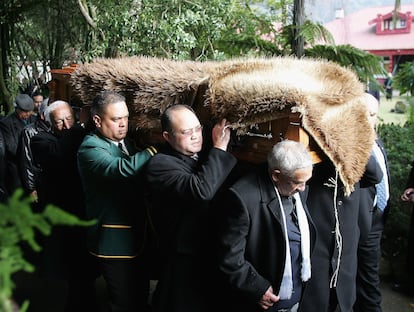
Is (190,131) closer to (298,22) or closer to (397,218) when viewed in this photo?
(397,218)

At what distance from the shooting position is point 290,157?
2127 millimetres

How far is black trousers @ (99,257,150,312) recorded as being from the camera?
286cm

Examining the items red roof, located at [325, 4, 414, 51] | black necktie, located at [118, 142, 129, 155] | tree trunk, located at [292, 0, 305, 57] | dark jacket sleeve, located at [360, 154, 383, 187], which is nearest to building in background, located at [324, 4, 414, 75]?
red roof, located at [325, 4, 414, 51]

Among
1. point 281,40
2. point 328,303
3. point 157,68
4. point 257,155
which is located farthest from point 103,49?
point 328,303

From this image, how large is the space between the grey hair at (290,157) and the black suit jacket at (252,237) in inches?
8.2

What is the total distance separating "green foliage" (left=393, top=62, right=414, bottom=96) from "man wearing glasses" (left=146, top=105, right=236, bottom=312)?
4001mm

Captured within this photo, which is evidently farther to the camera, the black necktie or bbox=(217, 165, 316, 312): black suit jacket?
the black necktie

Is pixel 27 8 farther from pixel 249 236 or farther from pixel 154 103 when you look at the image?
pixel 249 236

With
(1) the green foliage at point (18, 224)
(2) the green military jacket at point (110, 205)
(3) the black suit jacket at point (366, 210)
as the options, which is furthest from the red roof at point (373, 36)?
(1) the green foliage at point (18, 224)

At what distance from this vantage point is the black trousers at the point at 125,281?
2855 mm

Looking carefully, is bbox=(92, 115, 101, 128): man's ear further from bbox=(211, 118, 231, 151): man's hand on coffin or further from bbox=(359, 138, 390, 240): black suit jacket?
bbox=(359, 138, 390, 240): black suit jacket

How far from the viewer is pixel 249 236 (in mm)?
2363

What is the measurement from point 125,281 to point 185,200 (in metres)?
0.84

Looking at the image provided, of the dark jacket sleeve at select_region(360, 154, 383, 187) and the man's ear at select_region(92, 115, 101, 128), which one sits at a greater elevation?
the man's ear at select_region(92, 115, 101, 128)
